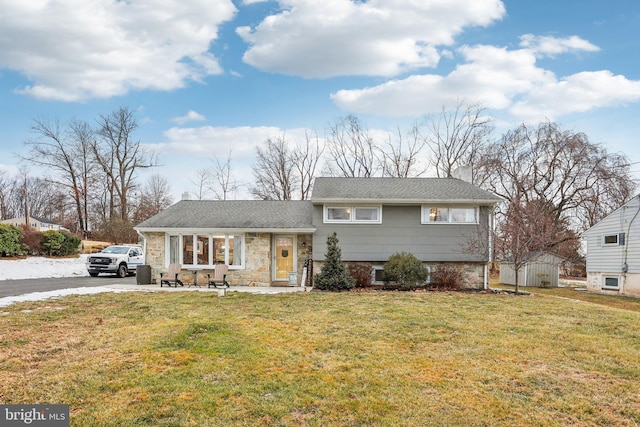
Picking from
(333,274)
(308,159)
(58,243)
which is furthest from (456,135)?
(58,243)

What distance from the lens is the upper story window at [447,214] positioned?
1489cm

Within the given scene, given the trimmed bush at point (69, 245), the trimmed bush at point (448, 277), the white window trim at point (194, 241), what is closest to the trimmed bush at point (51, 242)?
the trimmed bush at point (69, 245)

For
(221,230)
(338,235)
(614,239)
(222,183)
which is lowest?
(614,239)

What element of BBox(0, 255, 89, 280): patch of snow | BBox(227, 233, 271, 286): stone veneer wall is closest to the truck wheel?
BBox(0, 255, 89, 280): patch of snow

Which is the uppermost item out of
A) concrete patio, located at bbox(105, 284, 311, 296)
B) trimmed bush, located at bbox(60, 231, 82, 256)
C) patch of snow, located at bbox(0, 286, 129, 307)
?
trimmed bush, located at bbox(60, 231, 82, 256)

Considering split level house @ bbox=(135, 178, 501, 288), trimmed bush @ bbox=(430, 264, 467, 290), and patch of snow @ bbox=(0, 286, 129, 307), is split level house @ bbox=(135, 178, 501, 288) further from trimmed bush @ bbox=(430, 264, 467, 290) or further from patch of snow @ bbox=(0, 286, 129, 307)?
patch of snow @ bbox=(0, 286, 129, 307)

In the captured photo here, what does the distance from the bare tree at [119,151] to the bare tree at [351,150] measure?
61.0ft

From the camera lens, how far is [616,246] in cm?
1716

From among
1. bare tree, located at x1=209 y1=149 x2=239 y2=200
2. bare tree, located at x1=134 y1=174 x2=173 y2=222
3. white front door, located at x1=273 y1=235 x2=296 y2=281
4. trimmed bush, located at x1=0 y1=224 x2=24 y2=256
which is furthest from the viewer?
bare tree, located at x1=134 y1=174 x2=173 y2=222

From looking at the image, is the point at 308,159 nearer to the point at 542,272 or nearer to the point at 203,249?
the point at 203,249

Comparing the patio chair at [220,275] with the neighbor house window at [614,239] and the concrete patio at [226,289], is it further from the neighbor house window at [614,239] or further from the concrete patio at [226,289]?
the neighbor house window at [614,239]

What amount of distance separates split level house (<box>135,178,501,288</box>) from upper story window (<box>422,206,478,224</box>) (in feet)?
0.12

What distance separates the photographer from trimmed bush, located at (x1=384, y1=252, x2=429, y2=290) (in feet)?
45.4

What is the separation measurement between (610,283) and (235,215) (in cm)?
1769
